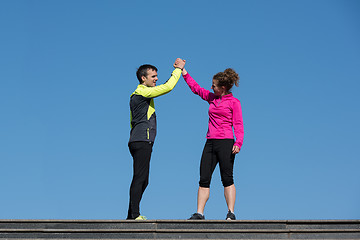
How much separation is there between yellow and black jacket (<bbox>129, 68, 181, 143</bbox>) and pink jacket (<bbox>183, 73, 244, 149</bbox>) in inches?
31.2

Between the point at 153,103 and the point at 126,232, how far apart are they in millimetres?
2113

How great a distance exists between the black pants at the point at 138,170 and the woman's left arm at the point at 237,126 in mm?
1333

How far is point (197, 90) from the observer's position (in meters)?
8.16

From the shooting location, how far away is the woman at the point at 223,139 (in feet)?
24.6

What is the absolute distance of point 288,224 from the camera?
6691mm

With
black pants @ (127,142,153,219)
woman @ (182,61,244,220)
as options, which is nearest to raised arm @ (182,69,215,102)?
woman @ (182,61,244,220)

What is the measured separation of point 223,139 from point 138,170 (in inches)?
55.2

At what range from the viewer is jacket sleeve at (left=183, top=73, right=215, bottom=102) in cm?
798

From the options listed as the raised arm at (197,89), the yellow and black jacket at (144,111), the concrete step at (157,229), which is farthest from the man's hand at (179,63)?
the concrete step at (157,229)

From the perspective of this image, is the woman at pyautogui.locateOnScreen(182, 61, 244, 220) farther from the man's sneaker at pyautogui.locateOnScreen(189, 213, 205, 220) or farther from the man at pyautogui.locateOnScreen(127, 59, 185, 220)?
the man at pyautogui.locateOnScreen(127, 59, 185, 220)

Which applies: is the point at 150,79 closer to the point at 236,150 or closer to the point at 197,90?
the point at 197,90

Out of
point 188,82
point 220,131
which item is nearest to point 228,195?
point 220,131

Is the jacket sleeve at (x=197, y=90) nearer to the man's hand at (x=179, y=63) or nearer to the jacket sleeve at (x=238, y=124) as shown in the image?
the man's hand at (x=179, y=63)

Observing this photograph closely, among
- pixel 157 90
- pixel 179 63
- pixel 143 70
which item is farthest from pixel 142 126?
pixel 179 63
